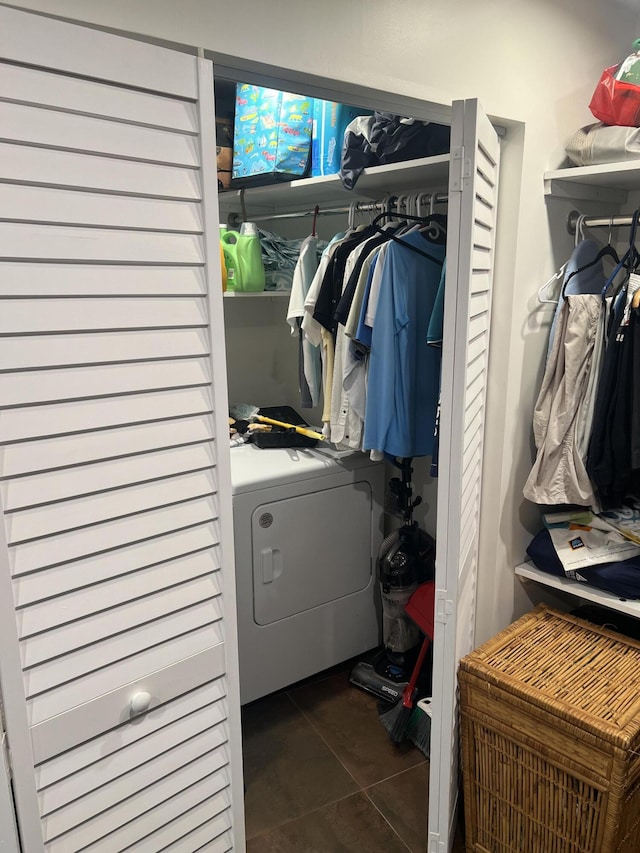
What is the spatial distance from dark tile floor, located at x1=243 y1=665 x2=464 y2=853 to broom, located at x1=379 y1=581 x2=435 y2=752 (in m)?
→ 0.05

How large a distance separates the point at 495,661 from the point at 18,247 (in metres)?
1.50

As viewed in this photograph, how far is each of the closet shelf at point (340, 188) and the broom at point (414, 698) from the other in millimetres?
1441

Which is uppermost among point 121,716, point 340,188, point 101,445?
point 340,188

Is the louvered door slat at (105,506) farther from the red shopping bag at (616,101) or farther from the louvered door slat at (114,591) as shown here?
the red shopping bag at (616,101)

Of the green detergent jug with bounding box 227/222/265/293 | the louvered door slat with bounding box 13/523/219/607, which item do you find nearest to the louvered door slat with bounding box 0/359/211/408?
the louvered door slat with bounding box 13/523/219/607

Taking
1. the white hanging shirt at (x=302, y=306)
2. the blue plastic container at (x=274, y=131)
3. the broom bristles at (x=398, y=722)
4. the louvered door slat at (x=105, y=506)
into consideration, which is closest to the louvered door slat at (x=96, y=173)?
the louvered door slat at (x=105, y=506)

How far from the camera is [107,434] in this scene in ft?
3.51

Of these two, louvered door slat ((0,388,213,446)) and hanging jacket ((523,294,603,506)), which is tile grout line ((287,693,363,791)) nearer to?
hanging jacket ((523,294,603,506))

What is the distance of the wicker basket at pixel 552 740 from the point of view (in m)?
1.51

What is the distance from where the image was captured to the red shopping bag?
5.60ft

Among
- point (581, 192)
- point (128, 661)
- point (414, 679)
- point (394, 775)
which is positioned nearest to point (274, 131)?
point (581, 192)

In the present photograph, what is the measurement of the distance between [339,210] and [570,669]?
184 centimetres

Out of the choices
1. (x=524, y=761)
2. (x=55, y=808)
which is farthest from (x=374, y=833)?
(x=55, y=808)

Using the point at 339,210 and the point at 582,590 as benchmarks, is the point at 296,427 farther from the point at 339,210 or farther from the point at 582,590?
the point at 582,590
